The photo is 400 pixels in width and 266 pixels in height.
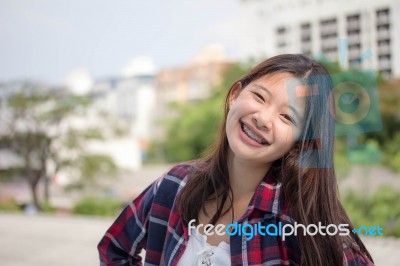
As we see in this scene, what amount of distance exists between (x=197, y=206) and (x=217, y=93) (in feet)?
49.8

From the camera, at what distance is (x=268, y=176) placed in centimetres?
72

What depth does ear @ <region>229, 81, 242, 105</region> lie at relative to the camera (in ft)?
2.41

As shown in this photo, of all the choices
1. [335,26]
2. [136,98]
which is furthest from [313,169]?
[136,98]

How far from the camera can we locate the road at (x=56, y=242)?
248cm

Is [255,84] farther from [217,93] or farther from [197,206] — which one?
[217,93]

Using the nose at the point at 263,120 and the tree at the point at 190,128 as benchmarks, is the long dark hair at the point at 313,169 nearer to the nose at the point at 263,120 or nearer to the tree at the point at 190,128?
the nose at the point at 263,120

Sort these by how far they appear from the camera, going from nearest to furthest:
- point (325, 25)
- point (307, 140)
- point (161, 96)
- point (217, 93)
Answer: point (307, 140) → point (325, 25) → point (217, 93) → point (161, 96)

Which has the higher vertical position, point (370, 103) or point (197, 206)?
point (370, 103)

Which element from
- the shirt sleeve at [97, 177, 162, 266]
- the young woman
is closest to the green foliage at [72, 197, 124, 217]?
the shirt sleeve at [97, 177, 162, 266]

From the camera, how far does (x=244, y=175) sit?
0.73 meters

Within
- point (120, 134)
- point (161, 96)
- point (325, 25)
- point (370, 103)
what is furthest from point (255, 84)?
point (161, 96)

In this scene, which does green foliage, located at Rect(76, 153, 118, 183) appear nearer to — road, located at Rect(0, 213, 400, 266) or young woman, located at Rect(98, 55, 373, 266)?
road, located at Rect(0, 213, 400, 266)

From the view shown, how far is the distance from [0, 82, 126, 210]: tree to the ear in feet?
20.2

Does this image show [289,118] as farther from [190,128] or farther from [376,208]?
[190,128]
